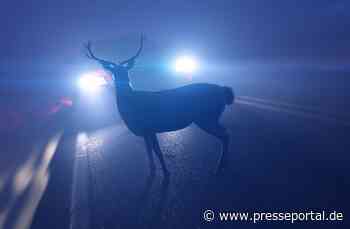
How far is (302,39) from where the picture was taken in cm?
3591

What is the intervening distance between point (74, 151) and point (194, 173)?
12.6 feet

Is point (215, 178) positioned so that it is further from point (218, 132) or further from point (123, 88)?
point (123, 88)

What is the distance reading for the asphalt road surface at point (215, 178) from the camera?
185 inches

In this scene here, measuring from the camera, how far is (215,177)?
19.4 ft

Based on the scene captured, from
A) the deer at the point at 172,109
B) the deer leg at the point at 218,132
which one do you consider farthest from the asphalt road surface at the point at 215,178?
the deer at the point at 172,109

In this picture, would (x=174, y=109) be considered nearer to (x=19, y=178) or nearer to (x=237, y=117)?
(x=19, y=178)

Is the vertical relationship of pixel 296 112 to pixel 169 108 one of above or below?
below

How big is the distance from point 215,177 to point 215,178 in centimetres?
5

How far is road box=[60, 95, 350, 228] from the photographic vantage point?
4723 mm

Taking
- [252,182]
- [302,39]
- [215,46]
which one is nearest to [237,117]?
[252,182]

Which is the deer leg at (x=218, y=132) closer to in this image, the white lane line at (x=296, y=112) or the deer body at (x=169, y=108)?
the deer body at (x=169, y=108)

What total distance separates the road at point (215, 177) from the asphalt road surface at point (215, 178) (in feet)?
0.05

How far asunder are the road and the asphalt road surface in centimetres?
1

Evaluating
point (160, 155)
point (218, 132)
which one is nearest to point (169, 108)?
point (160, 155)
